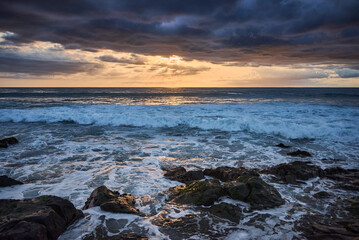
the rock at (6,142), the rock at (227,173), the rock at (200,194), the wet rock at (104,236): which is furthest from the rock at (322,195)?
the rock at (6,142)

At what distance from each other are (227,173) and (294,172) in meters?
2.05

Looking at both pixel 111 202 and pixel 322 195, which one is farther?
pixel 322 195

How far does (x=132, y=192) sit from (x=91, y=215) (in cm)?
135

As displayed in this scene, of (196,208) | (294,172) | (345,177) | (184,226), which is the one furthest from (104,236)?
(345,177)

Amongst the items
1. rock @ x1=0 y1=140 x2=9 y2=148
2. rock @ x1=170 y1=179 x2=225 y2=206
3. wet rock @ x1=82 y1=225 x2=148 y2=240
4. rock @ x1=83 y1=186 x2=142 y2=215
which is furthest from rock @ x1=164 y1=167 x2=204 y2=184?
rock @ x1=0 y1=140 x2=9 y2=148

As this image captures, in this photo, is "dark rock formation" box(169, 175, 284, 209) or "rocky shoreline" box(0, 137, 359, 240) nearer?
"rocky shoreline" box(0, 137, 359, 240)

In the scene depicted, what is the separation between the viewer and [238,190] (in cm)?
476

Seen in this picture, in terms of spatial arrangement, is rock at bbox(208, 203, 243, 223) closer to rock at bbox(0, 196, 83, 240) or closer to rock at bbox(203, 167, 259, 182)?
rock at bbox(203, 167, 259, 182)

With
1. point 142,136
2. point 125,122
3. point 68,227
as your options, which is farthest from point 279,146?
point 125,122

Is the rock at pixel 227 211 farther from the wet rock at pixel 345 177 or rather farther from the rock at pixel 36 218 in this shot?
the wet rock at pixel 345 177

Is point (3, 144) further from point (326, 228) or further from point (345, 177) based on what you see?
point (345, 177)

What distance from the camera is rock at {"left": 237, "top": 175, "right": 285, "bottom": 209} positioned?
4465 mm

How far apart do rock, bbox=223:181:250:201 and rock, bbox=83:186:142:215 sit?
2.07 meters

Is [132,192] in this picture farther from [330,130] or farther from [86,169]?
[330,130]
